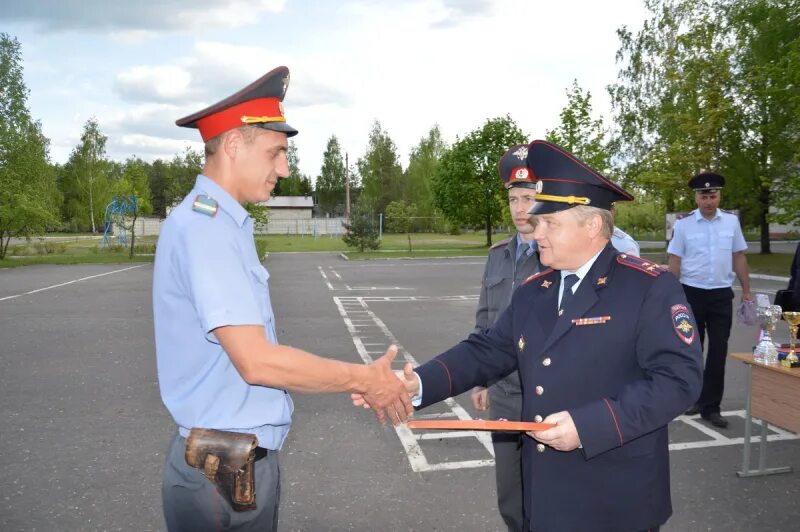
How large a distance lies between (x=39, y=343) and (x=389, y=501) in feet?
27.1

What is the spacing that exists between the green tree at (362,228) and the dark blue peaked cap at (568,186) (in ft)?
110

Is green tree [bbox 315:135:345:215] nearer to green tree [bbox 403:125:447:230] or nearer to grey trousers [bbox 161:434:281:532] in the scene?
green tree [bbox 403:125:447:230]

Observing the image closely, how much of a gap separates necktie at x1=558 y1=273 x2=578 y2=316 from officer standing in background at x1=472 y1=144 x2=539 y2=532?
2.47 feet

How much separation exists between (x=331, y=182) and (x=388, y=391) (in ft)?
331

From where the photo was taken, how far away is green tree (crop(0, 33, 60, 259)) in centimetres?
3131

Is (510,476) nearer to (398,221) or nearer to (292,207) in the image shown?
(398,221)

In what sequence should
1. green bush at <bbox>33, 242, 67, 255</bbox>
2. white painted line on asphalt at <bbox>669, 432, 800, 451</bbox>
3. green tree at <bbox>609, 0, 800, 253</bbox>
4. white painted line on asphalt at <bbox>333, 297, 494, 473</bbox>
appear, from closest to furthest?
white painted line on asphalt at <bbox>333, 297, 494, 473</bbox> < white painted line on asphalt at <bbox>669, 432, 800, 451</bbox> < green tree at <bbox>609, 0, 800, 253</bbox> < green bush at <bbox>33, 242, 67, 255</bbox>

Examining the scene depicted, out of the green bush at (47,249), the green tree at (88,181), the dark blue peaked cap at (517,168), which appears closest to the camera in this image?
the dark blue peaked cap at (517,168)

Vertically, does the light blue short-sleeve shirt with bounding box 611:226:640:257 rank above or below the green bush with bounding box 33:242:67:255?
above

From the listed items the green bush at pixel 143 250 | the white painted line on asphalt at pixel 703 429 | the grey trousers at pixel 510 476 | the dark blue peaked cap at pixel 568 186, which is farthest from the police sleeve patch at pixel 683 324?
the green bush at pixel 143 250

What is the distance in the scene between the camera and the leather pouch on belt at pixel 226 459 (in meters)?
2.06

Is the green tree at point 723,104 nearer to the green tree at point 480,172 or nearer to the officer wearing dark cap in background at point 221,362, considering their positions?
the green tree at point 480,172

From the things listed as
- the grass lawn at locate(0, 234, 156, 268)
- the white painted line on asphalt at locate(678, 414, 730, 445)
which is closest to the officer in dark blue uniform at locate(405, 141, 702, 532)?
the white painted line on asphalt at locate(678, 414, 730, 445)

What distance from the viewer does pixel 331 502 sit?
446 cm
